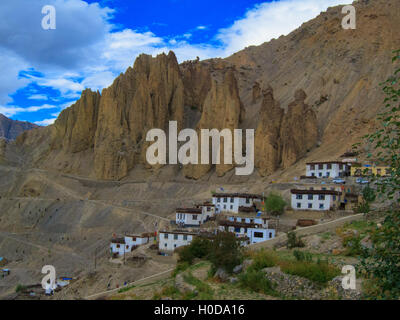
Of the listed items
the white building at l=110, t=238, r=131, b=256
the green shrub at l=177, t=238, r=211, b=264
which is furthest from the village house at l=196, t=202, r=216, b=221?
the green shrub at l=177, t=238, r=211, b=264

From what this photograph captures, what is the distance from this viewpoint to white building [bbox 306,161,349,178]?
54.0 meters

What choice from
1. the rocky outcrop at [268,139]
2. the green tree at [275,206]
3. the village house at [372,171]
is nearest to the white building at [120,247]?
the green tree at [275,206]

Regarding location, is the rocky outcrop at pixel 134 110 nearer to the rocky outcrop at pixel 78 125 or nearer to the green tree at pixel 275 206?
the rocky outcrop at pixel 78 125

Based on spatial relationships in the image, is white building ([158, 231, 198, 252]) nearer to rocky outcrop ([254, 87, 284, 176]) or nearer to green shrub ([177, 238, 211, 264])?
green shrub ([177, 238, 211, 264])

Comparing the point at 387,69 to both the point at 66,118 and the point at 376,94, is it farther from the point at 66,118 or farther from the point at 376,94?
the point at 66,118

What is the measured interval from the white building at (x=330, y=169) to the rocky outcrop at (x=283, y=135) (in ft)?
40.0

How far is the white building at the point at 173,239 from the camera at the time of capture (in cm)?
4034

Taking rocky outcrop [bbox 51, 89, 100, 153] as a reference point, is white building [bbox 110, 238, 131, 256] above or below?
below

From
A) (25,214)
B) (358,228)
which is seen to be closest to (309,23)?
(25,214)

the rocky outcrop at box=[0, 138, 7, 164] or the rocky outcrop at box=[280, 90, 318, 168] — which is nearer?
the rocky outcrop at box=[280, 90, 318, 168]

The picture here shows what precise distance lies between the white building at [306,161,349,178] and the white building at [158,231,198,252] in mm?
22869

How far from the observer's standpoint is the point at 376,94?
70.9m

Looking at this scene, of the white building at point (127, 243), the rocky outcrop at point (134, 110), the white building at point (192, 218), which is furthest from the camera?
the rocky outcrop at point (134, 110)

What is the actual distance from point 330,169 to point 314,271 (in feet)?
133
